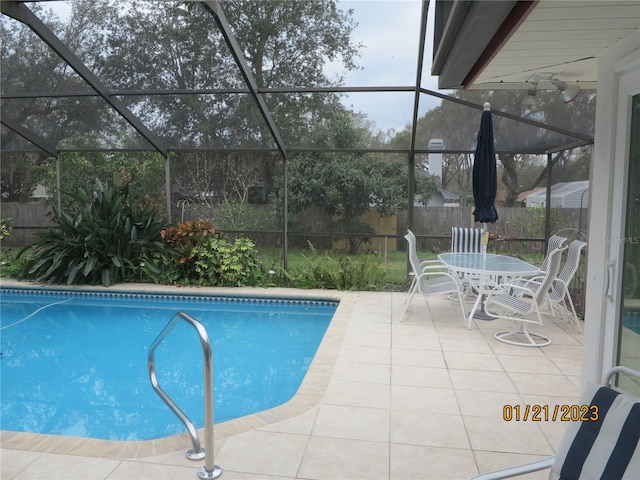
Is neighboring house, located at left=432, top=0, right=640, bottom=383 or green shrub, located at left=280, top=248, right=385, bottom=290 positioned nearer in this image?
neighboring house, located at left=432, top=0, right=640, bottom=383

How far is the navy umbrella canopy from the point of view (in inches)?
219

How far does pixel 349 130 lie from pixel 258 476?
6.42 metres

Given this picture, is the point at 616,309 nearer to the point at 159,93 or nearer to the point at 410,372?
the point at 410,372

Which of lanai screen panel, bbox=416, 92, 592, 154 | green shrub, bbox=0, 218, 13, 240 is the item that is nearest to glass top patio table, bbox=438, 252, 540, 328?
lanai screen panel, bbox=416, 92, 592, 154

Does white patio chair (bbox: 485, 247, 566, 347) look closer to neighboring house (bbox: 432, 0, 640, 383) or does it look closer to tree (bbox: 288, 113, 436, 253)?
neighboring house (bbox: 432, 0, 640, 383)

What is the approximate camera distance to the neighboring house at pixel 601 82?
220 centimetres

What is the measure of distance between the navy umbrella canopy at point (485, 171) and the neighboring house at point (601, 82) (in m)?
2.27

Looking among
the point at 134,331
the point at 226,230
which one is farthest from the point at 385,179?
the point at 134,331

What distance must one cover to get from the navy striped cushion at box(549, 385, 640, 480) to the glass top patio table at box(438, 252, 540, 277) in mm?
3217

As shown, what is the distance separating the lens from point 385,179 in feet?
30.1

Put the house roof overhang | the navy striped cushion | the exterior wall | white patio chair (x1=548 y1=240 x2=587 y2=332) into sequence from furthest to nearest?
white patio chair (x1=548 y1=240 x2=587 y2=332) → the exterior wall → the house roof overhang → the navy striped cushion

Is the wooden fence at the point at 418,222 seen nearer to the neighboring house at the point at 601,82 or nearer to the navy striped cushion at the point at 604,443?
the neighboring house at the point at 601,82

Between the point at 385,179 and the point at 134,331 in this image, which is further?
the point at 385,179

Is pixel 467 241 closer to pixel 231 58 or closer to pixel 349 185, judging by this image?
pixel 349 185
